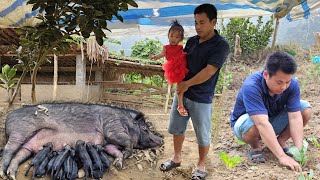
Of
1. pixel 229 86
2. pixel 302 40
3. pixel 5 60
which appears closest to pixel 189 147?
pixel 229 86

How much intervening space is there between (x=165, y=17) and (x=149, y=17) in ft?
0.70

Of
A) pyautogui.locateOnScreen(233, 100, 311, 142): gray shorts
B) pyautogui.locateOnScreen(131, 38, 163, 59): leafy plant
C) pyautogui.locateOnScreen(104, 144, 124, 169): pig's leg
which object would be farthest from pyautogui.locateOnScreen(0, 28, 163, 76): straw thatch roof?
pyautogui.locateOnScreen(233, 100, 311, 142): gray shorts

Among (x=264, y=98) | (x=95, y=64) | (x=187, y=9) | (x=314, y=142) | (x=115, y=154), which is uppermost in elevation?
(x=187, y=9)

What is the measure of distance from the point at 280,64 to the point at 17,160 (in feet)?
9.21

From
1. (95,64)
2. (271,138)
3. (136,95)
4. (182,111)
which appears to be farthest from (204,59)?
(136,95)

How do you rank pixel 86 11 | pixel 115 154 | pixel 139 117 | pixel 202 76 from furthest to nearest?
1. pixel 139 117
2. pixel 115 154
3. pixel 202 76
4. pixel 86 11

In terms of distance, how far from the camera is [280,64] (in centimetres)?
396

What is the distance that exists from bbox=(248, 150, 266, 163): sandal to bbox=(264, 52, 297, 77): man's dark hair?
0.83 metres

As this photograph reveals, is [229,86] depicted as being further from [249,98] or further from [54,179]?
[54,179]

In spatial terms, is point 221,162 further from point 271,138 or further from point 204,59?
point 204,59

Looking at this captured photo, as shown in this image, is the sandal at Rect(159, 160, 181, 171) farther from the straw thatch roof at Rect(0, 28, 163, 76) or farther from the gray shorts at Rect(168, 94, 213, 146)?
the straw thatch roof at Rect(0, 28, 163, 76)

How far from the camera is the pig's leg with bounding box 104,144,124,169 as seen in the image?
457 cm

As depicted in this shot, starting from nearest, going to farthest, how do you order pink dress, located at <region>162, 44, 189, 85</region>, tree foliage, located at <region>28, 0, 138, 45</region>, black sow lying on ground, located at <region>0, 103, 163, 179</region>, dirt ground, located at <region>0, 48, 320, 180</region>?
tree foliage, located at <region>28, 0, 138, 45</region>
dirt ground, located at <region>0, 48, 320, 180</region>
pink dress, located at <region>162, 44, 189, 85</region>
black sow lying on ground, located at <region>0, 103, 163, 179</region>

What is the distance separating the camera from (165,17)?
5.54 metres
